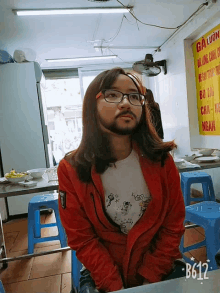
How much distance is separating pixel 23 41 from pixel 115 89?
126 inches

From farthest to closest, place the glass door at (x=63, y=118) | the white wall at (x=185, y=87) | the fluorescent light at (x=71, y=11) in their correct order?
the glass door at (x=63, y=118) < the white wall at (x=185, y=87) < the fluorescent light at (x=71, y=11)

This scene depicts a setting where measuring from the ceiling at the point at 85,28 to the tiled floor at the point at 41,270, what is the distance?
2.64 metres

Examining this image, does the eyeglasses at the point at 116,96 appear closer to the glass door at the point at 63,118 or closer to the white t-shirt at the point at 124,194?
the white t-shirt at the point at 124,194

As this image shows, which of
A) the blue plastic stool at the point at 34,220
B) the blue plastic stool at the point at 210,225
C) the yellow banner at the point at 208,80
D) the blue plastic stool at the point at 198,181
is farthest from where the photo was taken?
the yellow banner at the point at 208,80

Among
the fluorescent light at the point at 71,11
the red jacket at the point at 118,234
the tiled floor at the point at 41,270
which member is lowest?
the tiled floor at the point at 41,270

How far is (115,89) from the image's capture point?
0.87 metres

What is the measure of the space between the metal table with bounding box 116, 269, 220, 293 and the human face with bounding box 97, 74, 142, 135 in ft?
1.63

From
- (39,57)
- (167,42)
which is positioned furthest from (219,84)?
(39,57)

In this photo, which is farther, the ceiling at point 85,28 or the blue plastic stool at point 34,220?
the ceiling at point 85,28

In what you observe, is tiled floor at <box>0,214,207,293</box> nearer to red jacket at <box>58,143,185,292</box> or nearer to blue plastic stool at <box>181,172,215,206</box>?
blue plastic stool at <box>181,172,215,206</box>

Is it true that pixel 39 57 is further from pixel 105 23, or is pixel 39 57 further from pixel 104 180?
pixel 104 180

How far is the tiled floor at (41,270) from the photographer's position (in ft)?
5.76

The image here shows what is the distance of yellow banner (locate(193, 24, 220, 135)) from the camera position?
2.95 metres

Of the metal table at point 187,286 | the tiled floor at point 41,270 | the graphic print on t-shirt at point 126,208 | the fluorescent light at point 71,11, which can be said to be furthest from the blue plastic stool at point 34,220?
the fluorescent light at point 71,11
